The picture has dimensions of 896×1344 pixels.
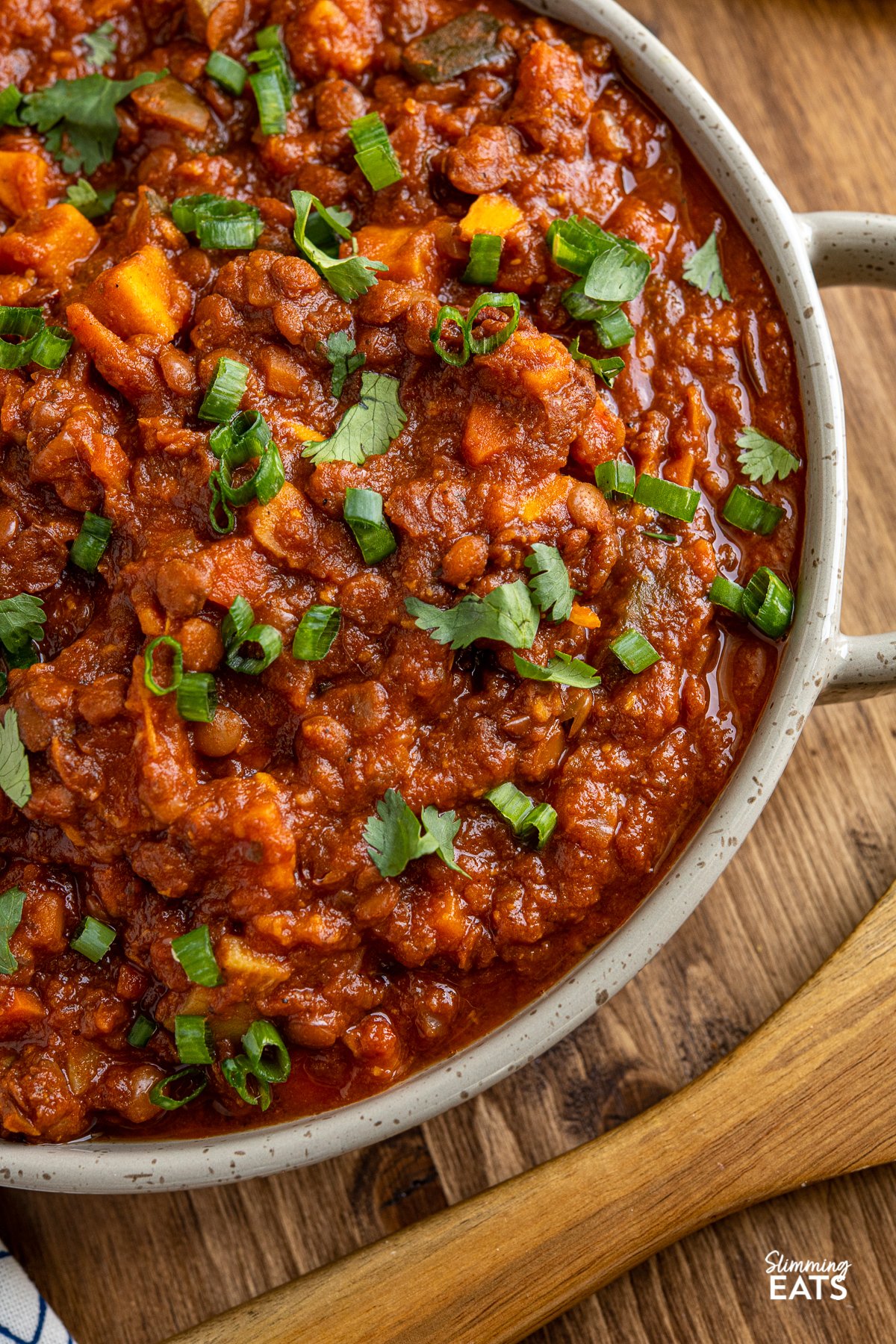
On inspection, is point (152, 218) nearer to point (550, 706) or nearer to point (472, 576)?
point (472, 576)

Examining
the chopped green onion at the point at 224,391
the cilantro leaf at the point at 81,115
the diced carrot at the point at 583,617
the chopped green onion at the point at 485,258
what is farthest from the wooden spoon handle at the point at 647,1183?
the cilantro leaf at the point at 81,115

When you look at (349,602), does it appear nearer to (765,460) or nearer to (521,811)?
(521,811)

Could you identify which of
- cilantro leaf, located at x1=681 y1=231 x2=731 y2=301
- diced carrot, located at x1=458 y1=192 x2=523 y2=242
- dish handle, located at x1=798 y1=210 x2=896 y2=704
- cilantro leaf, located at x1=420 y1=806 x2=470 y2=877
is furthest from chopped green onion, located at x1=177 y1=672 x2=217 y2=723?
cilantro leaf, located at x1=681 y1=231 x2=731 y2=301

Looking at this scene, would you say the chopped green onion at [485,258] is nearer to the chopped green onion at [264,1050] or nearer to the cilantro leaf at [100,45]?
the cilantro leaf at [100,45]

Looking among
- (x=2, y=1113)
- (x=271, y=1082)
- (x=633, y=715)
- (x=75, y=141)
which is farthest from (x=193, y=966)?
(x=75, y=141)

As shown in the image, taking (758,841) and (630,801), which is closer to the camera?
(630,801)
